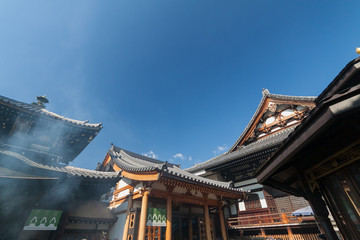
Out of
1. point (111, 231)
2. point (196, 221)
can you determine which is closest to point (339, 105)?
point (196, 221)

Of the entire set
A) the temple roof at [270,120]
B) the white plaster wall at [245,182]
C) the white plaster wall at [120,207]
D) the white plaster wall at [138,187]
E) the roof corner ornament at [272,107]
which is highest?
the roof corner ornament at [272,107]

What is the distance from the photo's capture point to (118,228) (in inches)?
313

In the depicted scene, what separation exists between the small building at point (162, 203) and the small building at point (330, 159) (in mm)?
4324

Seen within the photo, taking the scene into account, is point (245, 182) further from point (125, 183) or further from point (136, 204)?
point (125, 183)

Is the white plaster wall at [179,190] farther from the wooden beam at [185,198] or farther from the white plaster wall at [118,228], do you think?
the white plaster wall at [118,228]

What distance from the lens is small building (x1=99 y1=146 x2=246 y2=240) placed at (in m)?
7.02

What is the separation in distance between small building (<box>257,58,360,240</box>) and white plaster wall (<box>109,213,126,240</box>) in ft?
21.9

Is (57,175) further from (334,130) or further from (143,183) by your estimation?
(334,130)

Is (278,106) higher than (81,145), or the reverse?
(278,106)

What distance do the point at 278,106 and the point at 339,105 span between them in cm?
1334

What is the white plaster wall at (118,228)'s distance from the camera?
766cm

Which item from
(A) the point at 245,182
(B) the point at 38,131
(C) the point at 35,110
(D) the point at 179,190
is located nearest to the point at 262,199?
(A) the point at 245,182

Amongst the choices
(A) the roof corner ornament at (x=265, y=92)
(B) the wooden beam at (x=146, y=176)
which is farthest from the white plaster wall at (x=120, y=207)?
(A) the roof corner ornament at (x=265, y=92)

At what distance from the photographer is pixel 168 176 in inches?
279
